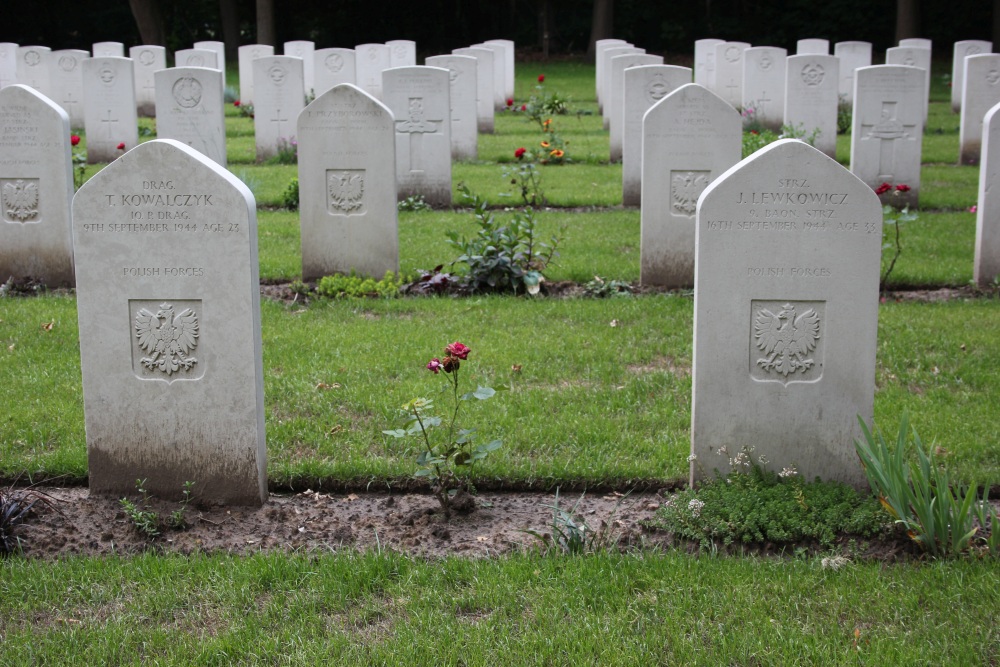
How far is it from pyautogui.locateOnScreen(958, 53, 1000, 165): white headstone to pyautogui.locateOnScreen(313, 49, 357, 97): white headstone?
1145 cm

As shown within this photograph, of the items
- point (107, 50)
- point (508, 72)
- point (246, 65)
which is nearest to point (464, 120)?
point (246, 65)

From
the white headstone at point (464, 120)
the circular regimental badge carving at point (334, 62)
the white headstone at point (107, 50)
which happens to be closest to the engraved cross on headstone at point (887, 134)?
the white headstone at point (464, 120)

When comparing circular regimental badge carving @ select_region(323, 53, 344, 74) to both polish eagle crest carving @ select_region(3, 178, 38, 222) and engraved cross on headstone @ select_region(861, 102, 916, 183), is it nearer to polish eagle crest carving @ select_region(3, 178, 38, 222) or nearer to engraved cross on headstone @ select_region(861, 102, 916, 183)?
engraved cross on headstone @ select_region(861, 102, 916, 183)

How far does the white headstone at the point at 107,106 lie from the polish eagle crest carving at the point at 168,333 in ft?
38.2

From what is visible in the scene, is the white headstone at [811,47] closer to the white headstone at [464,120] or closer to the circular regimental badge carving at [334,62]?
the circular regimental badge carving at [334,62]

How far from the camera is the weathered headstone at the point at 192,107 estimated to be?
42.6 ft

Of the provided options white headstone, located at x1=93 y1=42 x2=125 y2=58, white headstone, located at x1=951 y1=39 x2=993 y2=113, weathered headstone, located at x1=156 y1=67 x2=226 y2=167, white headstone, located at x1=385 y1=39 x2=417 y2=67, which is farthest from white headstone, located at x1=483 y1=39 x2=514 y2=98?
weathered headstone, located at x1=156 y1=67 x2=226 y2=167

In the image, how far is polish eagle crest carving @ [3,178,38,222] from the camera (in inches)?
336

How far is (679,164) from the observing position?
848 centimetres

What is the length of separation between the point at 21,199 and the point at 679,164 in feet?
17.3

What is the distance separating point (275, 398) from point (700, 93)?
4.27 metres

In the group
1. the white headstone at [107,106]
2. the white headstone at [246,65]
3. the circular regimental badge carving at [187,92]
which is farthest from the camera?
the white headstone at [246,65]

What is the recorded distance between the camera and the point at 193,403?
4613mm

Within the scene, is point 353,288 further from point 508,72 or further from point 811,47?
point 811,47
